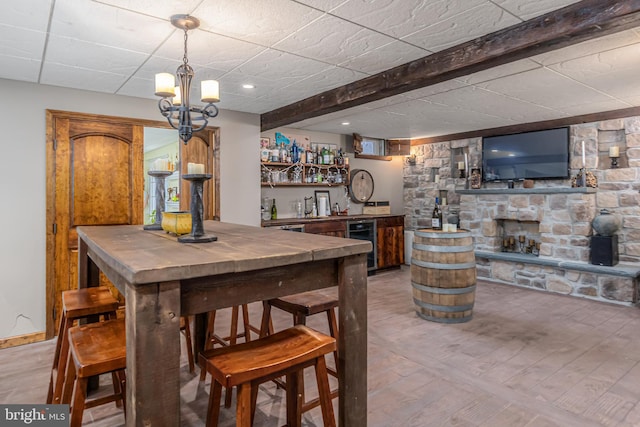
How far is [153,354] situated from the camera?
1.09 m

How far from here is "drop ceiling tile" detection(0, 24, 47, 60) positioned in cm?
232

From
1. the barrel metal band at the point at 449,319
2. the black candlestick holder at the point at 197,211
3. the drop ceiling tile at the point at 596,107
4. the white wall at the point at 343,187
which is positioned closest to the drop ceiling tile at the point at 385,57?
the black candlestick holder at the point at 197,211

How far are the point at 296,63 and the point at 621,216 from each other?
4.33 metres

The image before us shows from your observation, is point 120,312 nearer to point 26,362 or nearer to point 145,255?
point 26,362

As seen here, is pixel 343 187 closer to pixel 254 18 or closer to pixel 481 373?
pixel 481 373

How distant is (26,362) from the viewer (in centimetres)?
287

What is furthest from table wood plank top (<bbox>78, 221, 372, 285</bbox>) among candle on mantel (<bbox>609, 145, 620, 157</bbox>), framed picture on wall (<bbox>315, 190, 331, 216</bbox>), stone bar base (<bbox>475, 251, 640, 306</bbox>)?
candle on mantel (<bbox>609, 145, 620, 157</bbox>)

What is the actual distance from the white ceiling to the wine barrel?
1.46 metres

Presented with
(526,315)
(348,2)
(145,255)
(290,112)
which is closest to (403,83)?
(348,2)

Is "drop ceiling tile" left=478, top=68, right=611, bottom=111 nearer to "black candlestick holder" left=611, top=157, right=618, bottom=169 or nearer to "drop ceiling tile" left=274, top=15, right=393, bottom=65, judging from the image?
"black candlestick holder" left=611, top=157, right=618, bottom=169

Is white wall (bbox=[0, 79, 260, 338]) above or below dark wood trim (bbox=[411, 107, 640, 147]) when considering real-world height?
below

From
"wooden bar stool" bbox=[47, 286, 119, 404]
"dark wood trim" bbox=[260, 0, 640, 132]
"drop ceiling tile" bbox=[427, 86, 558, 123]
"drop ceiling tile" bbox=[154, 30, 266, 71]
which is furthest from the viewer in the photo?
"drop ceiling tile" bbox=[427, 86, 558, 123]

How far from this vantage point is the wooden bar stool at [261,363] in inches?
48.5

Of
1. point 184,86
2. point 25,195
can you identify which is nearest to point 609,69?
point 184,86
